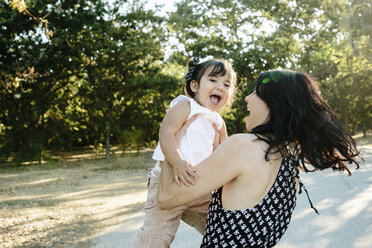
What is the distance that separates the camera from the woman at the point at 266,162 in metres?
1.46

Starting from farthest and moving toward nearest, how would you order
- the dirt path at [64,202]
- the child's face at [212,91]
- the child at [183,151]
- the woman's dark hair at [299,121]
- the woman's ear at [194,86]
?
the dirt path at [64,202] → the woman's ear at [194,86] → the child's face at [212,91] → the child at [183,151] → the woman's dark hair at [299,121]

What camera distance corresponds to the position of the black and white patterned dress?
1468 mm

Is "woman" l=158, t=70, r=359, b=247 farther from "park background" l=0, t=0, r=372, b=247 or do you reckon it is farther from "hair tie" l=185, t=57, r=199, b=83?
"park background" l=0, t=0, r=372, b=247

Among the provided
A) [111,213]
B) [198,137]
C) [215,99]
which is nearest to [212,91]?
[215,99]

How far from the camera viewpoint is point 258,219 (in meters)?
1.47

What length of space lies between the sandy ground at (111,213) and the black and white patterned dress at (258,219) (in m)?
2.70

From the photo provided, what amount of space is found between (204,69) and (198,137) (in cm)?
62

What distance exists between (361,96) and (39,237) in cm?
2288

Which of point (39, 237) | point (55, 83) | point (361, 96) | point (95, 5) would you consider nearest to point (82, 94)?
point (55, 83)

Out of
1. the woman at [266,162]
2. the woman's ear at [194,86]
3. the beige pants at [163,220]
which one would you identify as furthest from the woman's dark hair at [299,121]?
the woman's ear at [194,86]

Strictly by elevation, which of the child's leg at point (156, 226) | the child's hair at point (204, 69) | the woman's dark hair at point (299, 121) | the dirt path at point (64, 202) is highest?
the child's hair at point (204, 69)

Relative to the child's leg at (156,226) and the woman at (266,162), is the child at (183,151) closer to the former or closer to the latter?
the child's leg at (156,226)

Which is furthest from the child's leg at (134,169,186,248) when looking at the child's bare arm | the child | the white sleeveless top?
the child's bare arm

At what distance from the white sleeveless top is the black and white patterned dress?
0.59 metres
